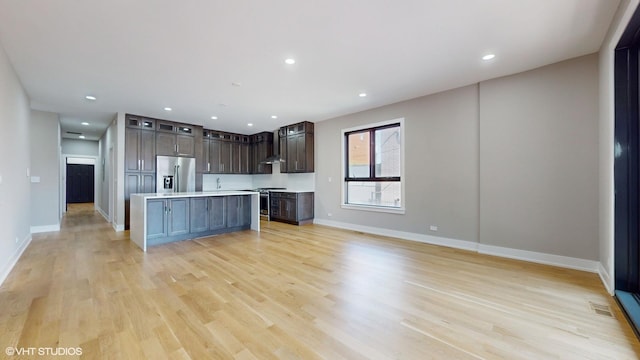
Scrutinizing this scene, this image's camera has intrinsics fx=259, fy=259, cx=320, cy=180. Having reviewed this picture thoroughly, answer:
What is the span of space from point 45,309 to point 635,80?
5.78 metres

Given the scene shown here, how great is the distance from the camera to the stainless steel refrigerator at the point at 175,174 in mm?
6391

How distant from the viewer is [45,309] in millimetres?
2283

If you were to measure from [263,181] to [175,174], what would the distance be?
287 centimetres

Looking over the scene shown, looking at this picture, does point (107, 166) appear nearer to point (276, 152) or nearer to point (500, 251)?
point (276, 152)

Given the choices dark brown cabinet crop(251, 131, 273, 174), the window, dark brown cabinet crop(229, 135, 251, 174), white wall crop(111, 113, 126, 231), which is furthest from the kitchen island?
dark brown cabinet crop(229, 135, 251, 174)

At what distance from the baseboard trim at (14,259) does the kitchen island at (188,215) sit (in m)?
1.38

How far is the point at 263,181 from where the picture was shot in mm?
8867

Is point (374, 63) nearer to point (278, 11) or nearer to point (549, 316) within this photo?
point (278, 11)

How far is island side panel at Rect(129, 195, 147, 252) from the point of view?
13.8 feet

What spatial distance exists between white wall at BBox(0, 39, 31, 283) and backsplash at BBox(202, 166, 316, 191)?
159 inches

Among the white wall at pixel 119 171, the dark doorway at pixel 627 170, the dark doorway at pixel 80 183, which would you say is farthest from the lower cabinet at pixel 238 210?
the dark doorway at pixel 80 183

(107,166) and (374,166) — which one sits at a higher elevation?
(107,166)

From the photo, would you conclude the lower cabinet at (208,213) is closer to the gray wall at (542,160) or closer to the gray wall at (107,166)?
the gray wall at (107,166)

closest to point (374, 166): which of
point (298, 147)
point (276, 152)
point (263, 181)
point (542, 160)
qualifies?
point (298, 147)
